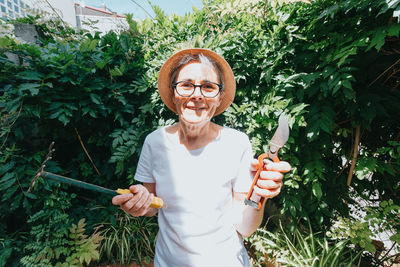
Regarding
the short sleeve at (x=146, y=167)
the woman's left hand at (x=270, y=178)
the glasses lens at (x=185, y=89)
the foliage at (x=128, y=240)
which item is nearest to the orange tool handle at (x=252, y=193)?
the woman's left hand at (x=270, y=178)

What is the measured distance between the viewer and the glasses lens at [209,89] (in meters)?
1.12

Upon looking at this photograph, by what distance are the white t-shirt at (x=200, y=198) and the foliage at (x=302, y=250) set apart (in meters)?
1.11

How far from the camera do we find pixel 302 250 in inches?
79.7

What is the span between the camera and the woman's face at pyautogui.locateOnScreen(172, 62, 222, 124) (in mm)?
1119

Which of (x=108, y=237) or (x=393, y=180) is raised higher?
(x=393, y=180)

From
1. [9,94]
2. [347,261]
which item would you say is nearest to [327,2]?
[347,261]

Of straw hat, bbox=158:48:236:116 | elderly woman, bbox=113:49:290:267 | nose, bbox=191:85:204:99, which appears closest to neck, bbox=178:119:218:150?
elderly woman, bbox=113:49:290:267

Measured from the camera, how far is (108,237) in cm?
245

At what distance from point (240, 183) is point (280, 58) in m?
1.24

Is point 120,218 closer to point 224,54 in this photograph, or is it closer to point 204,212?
point 204,212

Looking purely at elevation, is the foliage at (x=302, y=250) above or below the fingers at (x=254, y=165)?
below

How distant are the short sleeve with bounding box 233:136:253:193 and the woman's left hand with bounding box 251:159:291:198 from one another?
0.84ft

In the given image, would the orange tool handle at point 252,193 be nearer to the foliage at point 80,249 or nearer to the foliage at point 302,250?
the foliage at point 302,250

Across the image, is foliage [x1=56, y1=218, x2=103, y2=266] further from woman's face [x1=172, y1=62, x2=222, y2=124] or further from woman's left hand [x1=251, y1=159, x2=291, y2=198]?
woman's left hand [x1=251, y1=159, x2=291, y2=198]
